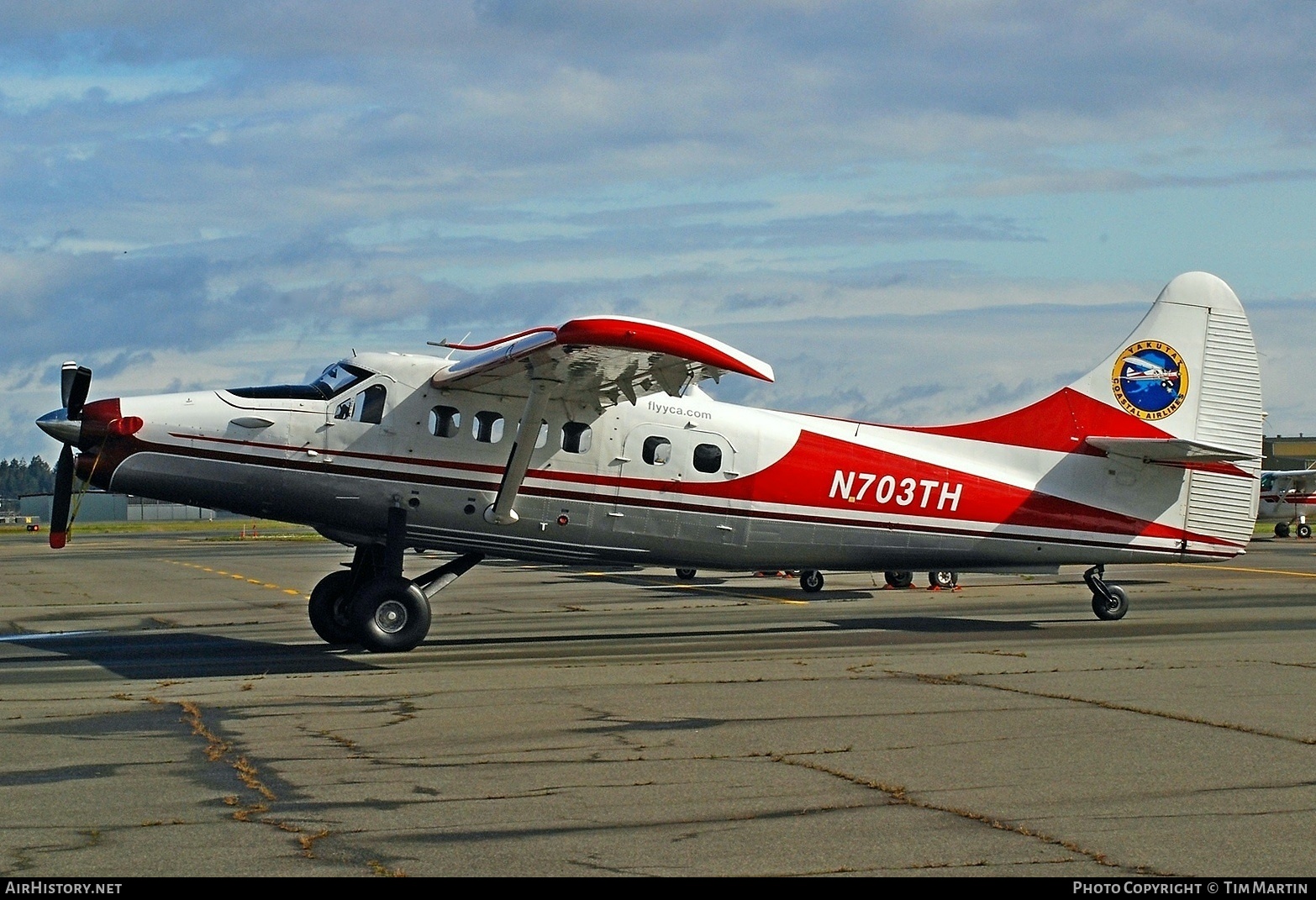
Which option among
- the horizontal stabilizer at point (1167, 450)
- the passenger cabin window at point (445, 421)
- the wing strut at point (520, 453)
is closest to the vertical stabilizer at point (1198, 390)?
the horizontal stabilizer at point (1167, 450)

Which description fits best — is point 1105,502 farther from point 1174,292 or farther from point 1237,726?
point 1237,726

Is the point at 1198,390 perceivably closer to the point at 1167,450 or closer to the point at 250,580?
the point at 1167,450

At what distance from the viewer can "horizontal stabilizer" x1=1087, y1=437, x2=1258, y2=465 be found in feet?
62.6

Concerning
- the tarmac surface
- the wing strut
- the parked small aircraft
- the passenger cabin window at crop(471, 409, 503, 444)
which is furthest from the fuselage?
the parked small aircraft

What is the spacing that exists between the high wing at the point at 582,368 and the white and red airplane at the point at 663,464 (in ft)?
0.11

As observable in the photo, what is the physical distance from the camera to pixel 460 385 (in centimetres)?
1692

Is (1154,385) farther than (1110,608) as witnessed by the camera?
Yes

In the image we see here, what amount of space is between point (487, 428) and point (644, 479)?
2176 millimetres

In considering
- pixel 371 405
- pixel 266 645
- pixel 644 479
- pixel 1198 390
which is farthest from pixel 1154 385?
pixel 266 645

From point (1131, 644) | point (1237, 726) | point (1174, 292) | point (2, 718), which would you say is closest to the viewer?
point (1237, 726)

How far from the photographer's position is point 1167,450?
19312 mm

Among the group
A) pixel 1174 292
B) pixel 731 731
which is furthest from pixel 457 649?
pixel 1174 292

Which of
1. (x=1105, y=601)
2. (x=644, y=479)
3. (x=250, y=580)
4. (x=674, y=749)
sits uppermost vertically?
(x=644, y=479)
